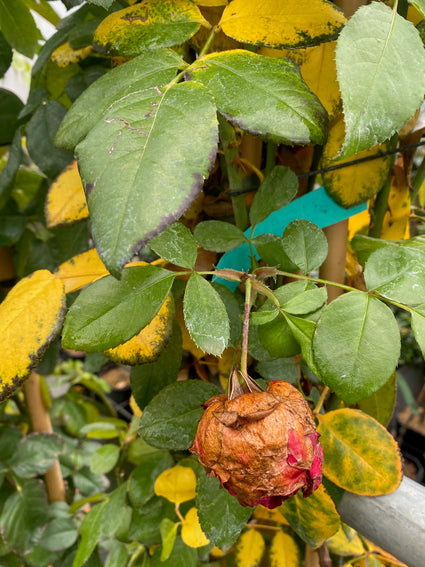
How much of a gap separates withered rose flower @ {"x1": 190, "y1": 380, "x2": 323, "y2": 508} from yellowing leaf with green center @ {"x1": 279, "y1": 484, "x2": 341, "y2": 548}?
0.41 feet

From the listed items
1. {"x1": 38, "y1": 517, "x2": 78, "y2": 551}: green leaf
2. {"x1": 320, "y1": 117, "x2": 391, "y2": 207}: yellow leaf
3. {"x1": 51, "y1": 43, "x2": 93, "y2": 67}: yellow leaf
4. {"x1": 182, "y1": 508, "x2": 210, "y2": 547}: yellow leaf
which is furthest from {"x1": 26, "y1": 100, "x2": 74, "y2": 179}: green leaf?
{"x1": 38, "y1": 517, "x2": 78, "y2": 551}: green leaf

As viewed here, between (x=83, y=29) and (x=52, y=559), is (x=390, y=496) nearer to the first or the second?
(x=83, y=29)

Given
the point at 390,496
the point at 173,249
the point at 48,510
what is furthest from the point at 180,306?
the point at 48,510

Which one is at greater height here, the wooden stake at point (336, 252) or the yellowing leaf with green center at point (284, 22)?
the yellowing leaf with green center at point (284, 22)

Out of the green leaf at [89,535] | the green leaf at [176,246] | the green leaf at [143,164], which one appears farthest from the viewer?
the green leaf at [89,535]

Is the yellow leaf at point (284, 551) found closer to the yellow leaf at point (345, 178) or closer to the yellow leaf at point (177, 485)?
the yellow leaf at point (177, 485)

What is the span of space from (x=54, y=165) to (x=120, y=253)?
309 mm

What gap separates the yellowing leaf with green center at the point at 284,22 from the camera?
0.93 feet

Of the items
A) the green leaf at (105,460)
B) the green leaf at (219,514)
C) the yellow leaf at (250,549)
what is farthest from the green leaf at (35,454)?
the green leaf at (219,514)

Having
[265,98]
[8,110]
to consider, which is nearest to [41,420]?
[8,110]

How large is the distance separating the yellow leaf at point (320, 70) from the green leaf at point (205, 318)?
17 centimetres

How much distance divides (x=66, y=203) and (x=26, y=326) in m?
0.12

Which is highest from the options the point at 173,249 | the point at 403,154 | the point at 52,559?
the point at 173,249

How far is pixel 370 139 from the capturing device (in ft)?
0.75
